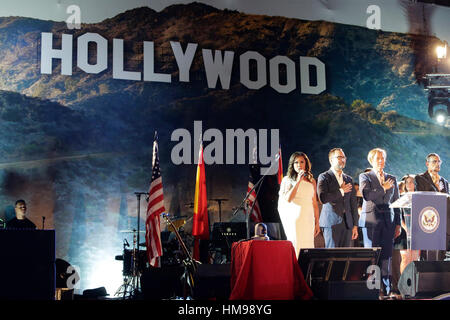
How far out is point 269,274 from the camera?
5.19 metres

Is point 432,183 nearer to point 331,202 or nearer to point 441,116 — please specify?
point 331,202

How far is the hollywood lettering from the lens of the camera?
8828 millimetres

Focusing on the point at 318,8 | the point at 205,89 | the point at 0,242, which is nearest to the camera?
the point at 0,242

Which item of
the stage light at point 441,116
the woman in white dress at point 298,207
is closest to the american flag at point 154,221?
the woman in white dress at point 298,207

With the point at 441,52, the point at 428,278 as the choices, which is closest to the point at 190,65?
the point at 441,52

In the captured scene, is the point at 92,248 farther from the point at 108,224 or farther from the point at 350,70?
the point at 350,70

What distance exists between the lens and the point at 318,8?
10172 millimetres

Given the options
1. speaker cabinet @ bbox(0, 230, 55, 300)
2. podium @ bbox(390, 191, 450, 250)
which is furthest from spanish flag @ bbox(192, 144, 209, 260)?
speaker cabinet @ bbox(0, 230, 55, 300)

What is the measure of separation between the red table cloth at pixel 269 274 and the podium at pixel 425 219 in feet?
4.02

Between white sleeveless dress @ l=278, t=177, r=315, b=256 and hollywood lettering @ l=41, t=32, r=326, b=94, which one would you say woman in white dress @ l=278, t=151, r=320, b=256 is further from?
hollywood lettering @ l=41, t=32, r=326, b=94

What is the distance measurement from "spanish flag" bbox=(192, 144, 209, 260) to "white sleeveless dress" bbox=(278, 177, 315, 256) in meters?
2.65

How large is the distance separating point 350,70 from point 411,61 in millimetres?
1290

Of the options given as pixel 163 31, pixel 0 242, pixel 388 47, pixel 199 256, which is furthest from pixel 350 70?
pixel 0 242

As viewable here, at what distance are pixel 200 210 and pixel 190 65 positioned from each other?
251cm
